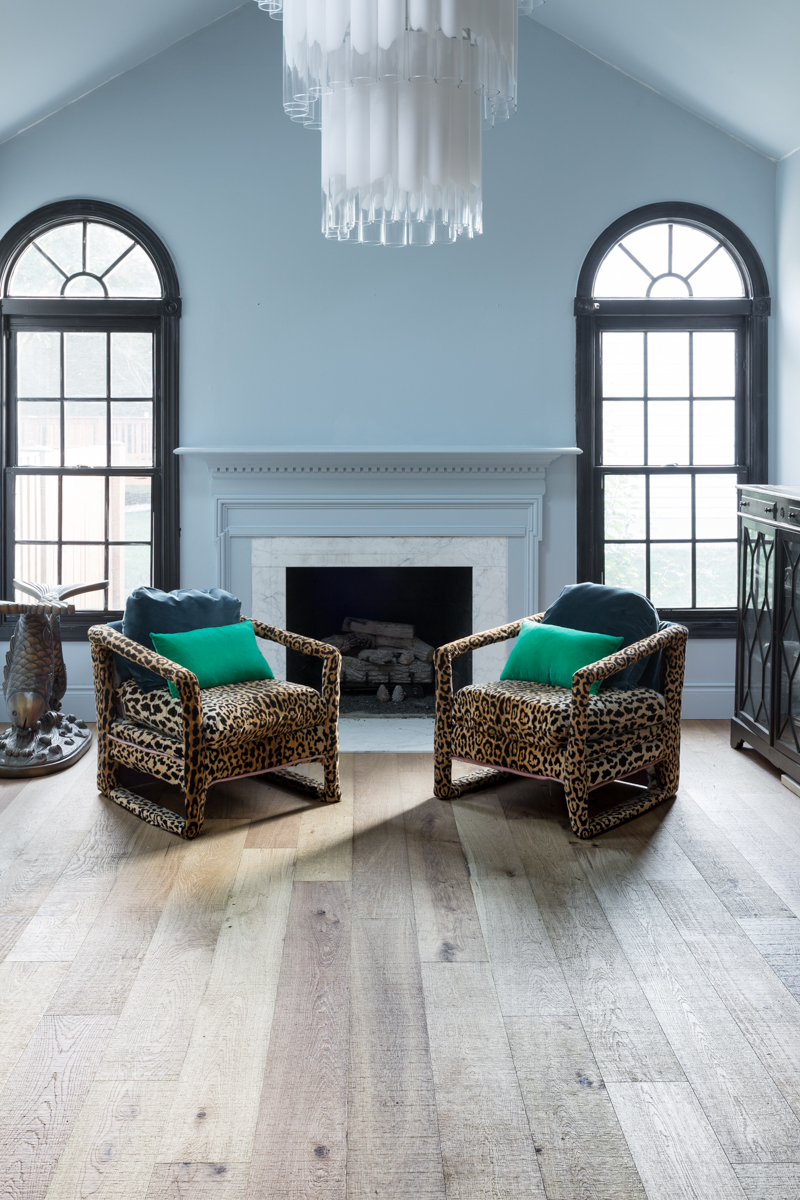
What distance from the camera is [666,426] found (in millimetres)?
5152

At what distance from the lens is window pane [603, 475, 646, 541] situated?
5.17 meters

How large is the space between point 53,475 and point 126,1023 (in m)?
3.48

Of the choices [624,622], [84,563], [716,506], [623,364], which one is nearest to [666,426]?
[623,364]

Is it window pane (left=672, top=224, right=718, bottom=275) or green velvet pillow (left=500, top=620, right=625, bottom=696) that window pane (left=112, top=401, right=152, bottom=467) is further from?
window pane (left=672, top=224, right=718, bottom=275)

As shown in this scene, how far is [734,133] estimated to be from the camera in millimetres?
4883

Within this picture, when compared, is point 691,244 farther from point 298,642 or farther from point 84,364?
point 84,364

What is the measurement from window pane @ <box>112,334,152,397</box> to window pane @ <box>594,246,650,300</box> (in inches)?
92.6

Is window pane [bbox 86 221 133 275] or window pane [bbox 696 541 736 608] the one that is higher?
window pane [bbox 86 221 133 275]

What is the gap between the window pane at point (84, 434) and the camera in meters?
5.07

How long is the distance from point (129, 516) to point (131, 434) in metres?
0.43

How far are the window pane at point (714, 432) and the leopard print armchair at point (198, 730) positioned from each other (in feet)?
8.06

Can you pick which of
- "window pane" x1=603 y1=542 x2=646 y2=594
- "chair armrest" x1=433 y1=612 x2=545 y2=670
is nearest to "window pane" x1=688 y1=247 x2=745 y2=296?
"window pane" x1=603 y1=542 x2=646 y2=594

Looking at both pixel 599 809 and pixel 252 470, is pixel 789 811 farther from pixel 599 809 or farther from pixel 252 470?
pixel 252 470

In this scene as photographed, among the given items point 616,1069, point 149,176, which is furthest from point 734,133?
point 616,1069
